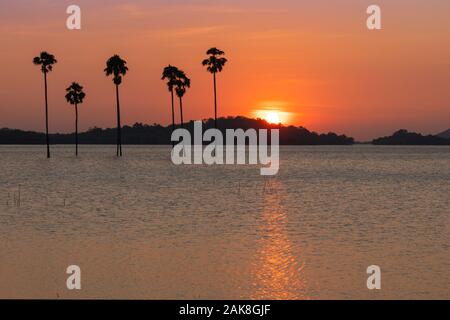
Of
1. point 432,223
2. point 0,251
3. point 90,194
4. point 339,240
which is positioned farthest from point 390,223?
point 90,194

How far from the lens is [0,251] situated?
27844 millimetres

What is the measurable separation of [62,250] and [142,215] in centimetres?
1554

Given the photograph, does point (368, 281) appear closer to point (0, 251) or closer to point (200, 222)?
point (0, 251)

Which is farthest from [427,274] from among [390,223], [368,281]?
[390,223]

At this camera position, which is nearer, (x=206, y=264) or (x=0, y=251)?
(x=206, y=264)

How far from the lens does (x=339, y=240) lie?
106ft

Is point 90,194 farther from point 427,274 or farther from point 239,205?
point 427,274

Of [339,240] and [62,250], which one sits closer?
[62,250]

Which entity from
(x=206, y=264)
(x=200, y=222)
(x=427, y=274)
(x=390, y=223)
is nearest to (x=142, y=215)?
(x=200, y=222)

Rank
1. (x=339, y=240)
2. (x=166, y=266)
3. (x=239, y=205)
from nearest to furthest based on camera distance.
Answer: (x=166, y=266) → (x=339, y=240) → (x=239, y=205)

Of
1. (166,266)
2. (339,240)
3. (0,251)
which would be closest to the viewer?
(166,266)
